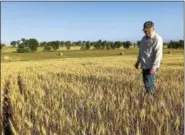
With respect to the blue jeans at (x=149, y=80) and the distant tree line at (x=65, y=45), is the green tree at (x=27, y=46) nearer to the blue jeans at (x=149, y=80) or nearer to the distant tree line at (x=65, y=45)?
the distant tree line at (x=65, y=45)

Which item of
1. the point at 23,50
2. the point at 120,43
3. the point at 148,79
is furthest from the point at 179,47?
the point at 148,79

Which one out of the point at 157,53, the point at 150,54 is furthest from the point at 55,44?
the point at 157,53

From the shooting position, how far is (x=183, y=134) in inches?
160

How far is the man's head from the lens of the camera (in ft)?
20.6

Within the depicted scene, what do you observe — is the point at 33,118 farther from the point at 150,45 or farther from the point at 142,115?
the point at 150,45

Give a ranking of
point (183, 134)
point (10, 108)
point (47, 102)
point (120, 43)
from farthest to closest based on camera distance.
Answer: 1. point (120, 43)
2. point (47, 102)
3. point (10, 108)
4. point (183, 134)

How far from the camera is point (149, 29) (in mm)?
6391

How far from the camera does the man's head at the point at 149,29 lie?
627cm

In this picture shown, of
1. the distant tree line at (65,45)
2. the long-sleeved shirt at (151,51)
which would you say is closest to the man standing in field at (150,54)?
the long-sleeved shirt at (151,51)

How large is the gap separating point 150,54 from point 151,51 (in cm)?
5

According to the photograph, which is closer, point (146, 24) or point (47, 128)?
point (47, 128)

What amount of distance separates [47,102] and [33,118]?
104 centimetres

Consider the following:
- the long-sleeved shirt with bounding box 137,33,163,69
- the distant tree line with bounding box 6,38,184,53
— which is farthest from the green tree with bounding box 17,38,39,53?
the long-sleeved shirt with bounding box 137,33,163,69

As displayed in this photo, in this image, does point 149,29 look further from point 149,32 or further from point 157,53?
point 157,53
